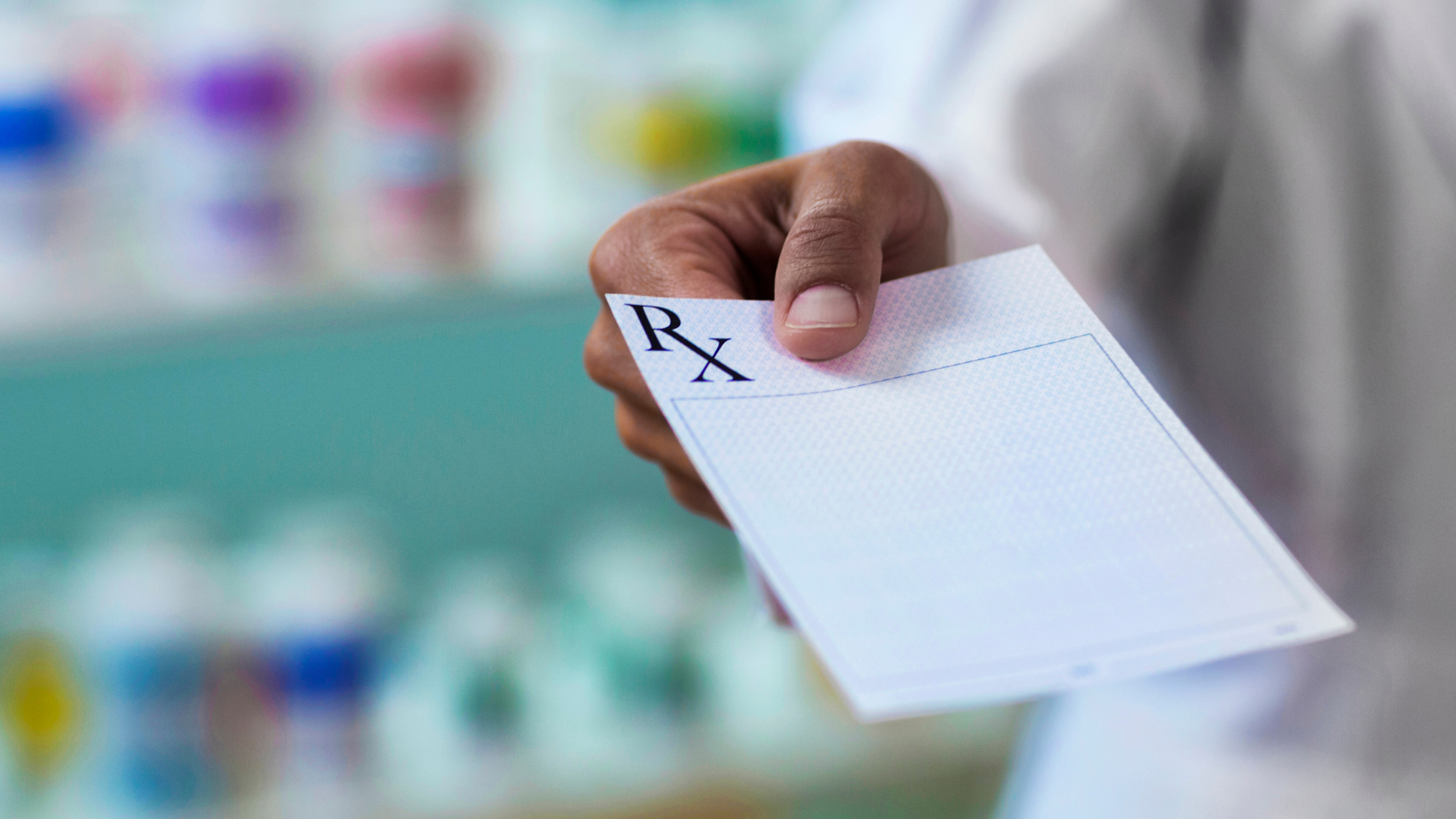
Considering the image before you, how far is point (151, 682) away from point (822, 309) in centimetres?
59

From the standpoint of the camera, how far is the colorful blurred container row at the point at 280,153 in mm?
710

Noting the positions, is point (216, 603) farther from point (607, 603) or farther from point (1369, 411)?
point (1369, 411)

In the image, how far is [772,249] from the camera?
453mm

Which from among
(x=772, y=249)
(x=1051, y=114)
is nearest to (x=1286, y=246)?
(x=1051, y=114)

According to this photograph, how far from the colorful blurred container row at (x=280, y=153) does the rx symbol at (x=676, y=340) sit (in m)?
0.43

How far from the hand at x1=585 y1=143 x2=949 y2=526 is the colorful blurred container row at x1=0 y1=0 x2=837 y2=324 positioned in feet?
1.10

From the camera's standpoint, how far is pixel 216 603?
80cm

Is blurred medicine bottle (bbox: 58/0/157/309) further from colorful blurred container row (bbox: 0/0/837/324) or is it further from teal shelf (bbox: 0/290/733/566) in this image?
teal shelf (bbox: 0/290/733/566)

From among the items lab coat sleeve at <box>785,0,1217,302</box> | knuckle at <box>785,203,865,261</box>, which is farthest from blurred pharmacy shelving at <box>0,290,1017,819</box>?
knuckle at <box>785,203,865,261</box>

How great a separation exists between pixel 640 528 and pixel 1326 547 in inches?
21.9

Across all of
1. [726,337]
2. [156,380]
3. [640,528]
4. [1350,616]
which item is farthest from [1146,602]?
[156,380]

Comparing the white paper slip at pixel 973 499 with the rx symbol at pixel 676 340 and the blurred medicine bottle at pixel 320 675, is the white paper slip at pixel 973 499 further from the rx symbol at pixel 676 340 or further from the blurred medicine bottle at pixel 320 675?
the blurred medicine bottle at pixel 320 675

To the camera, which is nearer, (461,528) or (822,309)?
(822,309)

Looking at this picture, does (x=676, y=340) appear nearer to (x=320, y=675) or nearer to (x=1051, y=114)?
(x=1051, y=114)
